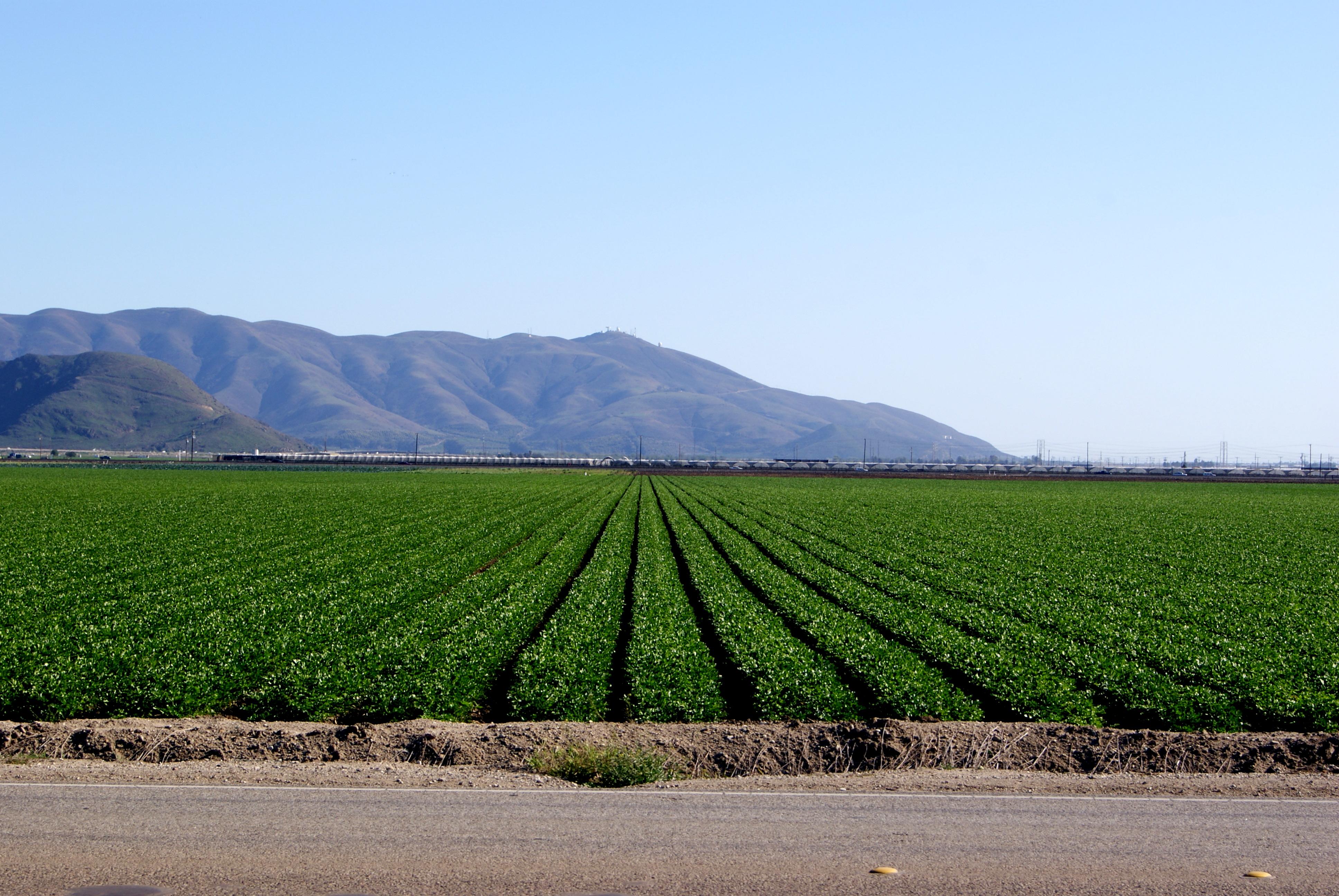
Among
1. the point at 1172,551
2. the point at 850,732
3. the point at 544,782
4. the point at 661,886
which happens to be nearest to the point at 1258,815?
the point at 850,732

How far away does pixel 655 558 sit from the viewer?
3253cm

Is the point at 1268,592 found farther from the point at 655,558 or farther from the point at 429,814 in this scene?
the point at 429,814

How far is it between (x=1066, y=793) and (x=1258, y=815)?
187 centimetres

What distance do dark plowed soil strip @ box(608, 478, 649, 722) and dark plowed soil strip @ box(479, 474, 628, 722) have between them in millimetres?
1415

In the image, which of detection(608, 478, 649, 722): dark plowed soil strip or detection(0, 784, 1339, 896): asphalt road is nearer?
detection(0, 784, 1339, 896): asphalt road

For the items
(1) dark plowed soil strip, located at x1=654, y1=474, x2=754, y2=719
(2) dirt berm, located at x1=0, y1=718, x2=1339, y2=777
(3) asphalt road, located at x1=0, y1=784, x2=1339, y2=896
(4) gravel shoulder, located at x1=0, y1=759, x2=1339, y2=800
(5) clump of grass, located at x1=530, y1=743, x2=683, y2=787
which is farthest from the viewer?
(1) dark plowed soil strip, located at x1=654, y1=474, x2=754, y2=719

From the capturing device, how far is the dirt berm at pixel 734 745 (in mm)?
12648

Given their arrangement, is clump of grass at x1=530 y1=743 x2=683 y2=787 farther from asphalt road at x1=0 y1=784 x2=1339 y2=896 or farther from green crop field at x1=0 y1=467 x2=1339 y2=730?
green crop field at x1=0 y1=467 x2=1339 y2=730

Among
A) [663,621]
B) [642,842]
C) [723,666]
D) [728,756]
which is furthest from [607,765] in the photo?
[663,621]

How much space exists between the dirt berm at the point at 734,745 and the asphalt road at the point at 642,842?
4.48 feet

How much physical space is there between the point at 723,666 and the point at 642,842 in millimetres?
7774

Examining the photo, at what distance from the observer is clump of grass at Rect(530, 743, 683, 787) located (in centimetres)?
1176

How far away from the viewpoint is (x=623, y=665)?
1717 cm

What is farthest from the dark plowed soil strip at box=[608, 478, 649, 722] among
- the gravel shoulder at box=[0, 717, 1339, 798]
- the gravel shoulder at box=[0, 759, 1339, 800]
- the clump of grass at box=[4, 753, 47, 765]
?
the clump of grass at box=[4, 753, 47, 765]
